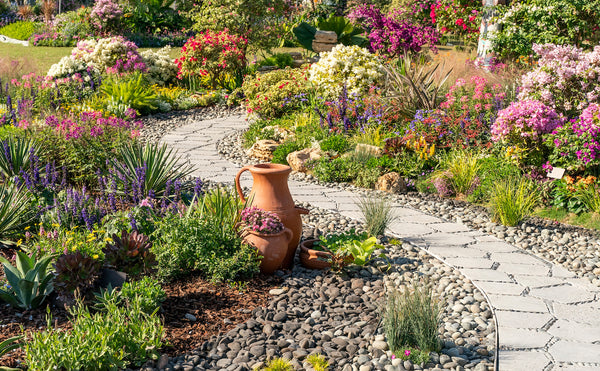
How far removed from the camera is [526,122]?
6793mm

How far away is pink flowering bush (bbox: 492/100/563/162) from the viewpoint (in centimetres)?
675

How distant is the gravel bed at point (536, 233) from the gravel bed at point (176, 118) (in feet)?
12.1

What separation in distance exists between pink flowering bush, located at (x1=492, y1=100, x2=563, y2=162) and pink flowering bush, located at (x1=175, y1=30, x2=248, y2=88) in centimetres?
706

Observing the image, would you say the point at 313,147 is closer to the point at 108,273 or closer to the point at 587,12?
the point at 108,273

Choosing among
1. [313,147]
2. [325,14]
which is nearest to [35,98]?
[313,147]

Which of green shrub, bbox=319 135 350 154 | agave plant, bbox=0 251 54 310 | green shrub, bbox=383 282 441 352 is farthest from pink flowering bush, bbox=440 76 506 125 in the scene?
agave plant, bbox=0 251 54 310

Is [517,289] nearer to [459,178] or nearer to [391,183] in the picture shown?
[459,178]

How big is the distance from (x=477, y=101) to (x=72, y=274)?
19.5 ft

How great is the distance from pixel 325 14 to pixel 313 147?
13.9 meters

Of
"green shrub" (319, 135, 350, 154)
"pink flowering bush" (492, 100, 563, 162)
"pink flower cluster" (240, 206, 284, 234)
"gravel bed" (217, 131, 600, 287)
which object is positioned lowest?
"gravel bed" (217, 131, 600, 287)

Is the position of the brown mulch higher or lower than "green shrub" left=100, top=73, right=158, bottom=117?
lower

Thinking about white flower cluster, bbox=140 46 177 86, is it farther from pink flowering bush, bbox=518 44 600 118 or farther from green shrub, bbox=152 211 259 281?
green shrub, bbox=152 211 259 281

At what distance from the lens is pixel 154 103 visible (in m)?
11.3

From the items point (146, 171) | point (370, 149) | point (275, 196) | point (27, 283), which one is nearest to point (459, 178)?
point (370, 149)
